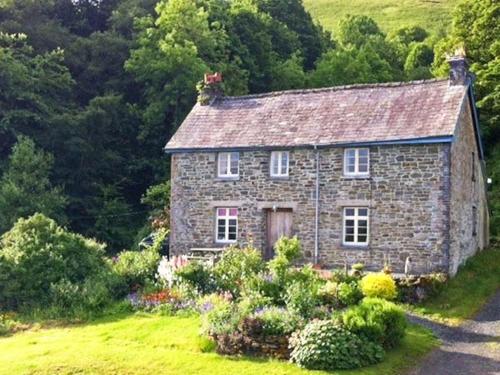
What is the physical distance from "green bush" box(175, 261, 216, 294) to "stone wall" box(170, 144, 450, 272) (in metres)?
6.45

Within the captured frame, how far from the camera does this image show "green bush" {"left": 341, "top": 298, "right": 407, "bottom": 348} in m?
16.1

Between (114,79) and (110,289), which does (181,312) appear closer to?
(110,289)

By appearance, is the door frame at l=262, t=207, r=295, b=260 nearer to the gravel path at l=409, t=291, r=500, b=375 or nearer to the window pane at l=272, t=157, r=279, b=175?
the window pane at l=272, t=157, r=279, b=175

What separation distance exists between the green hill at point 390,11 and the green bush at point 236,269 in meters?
77.8

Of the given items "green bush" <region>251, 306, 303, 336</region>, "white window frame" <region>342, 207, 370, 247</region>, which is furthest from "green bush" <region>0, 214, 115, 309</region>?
"white window frame" <region>342, 207, 370, 247</region>

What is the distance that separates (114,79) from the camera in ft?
152

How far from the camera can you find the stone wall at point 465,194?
25797 mm

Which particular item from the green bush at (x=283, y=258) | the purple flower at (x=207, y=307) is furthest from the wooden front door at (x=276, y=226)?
the purple flower at (x=207, y=307)

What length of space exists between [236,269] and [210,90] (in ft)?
44.5

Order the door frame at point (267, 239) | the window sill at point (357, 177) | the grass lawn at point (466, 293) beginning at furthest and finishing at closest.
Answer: the door frame at point (267, 239)
the window sill at point (357, 177)
the grass lawn at point (466, 293)

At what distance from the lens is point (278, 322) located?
1664 centimetres

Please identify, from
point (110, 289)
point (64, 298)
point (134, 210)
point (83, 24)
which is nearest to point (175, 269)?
point (110, 289)

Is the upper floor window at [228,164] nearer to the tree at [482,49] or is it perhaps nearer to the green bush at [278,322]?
the green bush at [278,322]

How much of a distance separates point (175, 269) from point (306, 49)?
1672 inches
